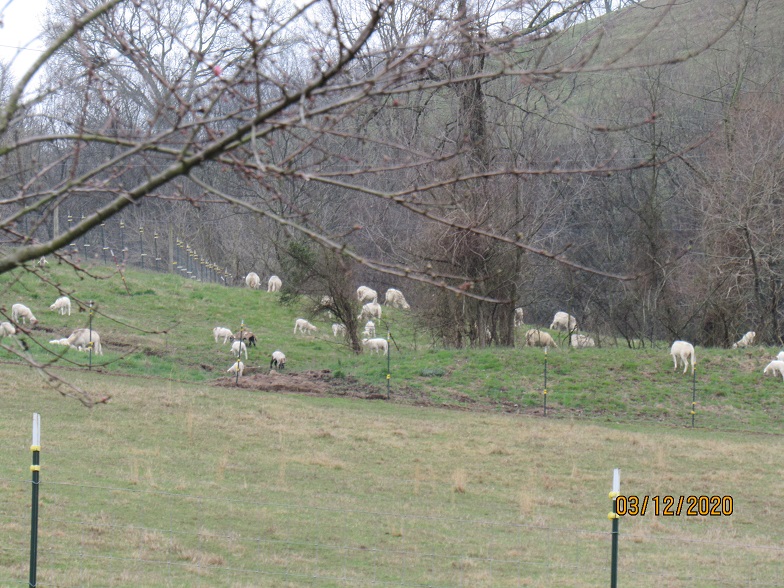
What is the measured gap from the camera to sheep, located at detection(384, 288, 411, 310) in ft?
114

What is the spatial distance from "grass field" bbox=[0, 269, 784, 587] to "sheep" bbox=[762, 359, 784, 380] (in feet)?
1.24

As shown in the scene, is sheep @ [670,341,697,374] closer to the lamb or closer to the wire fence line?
the wire fence line

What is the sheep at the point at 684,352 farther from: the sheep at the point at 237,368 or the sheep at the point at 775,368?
the sheep at the point at 237,368

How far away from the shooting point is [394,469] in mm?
13547

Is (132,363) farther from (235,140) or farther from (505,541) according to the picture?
(235,140)

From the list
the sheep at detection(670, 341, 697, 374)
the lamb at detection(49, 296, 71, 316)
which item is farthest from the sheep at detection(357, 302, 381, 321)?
the sheep at detection(670, 341, 697, 374)

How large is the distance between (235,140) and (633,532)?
870cm

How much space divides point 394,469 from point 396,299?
21.5 metres

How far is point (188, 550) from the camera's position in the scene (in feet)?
28.8

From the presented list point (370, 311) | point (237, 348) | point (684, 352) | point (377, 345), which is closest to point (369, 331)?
point (370, 311)

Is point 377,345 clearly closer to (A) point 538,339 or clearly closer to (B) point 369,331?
(B) point 369,331

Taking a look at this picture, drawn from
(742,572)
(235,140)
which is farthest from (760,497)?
(235,140)

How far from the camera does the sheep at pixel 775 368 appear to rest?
71.1 feet

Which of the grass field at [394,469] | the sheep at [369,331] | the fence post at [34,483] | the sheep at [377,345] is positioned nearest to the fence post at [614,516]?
the grass field at [394,469]
